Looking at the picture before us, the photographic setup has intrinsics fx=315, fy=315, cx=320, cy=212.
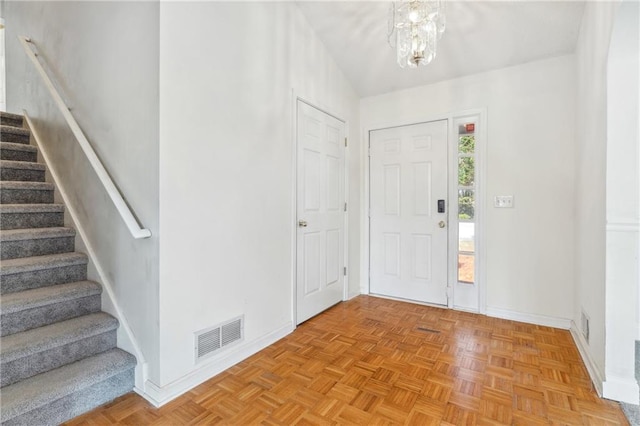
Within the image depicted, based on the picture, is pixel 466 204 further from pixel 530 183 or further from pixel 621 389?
pixel 621 389

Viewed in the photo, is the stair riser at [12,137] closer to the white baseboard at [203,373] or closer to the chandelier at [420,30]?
the white baseboard at [203,373]

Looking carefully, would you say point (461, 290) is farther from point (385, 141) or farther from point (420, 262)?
point (385, 141)

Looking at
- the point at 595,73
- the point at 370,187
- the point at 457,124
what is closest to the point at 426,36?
the point at 595,73

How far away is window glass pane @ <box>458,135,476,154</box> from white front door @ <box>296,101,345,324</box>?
3.89 ft

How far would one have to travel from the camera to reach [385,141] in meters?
3.56

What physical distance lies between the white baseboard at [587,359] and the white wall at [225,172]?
203 cm

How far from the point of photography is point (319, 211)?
10.00 feet

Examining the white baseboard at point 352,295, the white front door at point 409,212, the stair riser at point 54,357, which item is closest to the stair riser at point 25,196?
the stair riser at point 54,357

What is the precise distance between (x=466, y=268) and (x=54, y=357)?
10.6 ft

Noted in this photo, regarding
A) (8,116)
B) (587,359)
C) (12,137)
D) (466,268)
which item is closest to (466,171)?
(466,268)

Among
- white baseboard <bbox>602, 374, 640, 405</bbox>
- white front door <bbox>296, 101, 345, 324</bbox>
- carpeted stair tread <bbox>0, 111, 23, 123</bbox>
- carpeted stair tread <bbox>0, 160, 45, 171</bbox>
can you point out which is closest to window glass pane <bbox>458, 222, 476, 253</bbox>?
white front door <bbox>296, 101, 345, 324</bbox>

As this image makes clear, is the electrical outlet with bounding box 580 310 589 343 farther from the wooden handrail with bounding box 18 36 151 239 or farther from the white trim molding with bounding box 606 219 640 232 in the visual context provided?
the wooden handrail with bounding box 18 36 151 239

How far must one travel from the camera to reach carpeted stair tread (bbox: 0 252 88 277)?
1.87m

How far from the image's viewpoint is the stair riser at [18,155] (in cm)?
263
